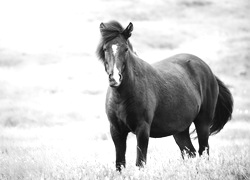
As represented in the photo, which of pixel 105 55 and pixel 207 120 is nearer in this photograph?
pixel 105 55

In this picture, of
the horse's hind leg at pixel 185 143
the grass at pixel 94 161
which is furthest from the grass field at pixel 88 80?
the horse's hind leg at pixel 185 143

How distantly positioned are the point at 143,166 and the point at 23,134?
27.5 feet

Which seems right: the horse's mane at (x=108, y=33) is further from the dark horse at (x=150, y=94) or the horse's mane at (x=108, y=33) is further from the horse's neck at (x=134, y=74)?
the horse's neck at (x=134, y=74)

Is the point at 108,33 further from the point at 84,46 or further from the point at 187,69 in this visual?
the point at 84,46

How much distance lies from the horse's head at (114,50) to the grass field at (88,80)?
148 cm

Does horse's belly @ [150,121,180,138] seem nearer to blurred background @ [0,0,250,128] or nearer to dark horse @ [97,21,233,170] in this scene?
dark horse @ [97,21,233,170]

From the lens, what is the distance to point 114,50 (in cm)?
582

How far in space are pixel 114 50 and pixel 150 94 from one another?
1.17 m

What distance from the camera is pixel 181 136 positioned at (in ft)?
28.4

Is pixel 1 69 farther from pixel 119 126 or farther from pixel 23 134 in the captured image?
pixel 119 126

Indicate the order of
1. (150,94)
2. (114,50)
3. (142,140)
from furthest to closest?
(150,94) < (142,140) < (114,50)

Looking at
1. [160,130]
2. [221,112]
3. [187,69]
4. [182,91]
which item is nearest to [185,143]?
[221,112]

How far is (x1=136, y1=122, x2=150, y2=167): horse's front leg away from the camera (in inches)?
245

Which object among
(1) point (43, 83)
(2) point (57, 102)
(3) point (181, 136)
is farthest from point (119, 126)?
(1) point (43, 83)
